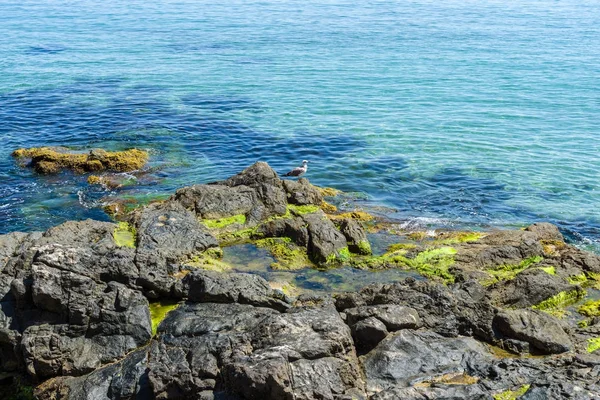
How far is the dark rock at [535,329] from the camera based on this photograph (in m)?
14.6

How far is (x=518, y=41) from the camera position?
71625 millimetres

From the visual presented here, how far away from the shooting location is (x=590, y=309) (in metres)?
17.7

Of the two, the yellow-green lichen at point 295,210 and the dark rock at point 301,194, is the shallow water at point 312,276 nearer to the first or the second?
the yellow-green lichen at point 295,210

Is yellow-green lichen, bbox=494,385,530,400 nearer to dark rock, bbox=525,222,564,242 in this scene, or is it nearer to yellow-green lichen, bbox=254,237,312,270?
yellow-green lichen, bbox=254,237,312,270

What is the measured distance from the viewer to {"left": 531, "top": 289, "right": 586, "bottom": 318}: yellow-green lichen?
17.5 meters

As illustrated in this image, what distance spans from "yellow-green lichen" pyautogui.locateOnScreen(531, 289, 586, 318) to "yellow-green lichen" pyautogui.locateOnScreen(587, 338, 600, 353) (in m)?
2.02

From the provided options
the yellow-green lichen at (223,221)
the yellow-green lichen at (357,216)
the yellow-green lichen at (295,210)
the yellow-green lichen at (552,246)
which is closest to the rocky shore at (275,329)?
the yellow-green lichen at (552,246)

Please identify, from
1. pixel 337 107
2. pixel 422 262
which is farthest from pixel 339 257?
pixel 337 107

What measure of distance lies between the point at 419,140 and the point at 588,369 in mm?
28845

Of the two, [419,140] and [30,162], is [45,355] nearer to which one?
[30,162]

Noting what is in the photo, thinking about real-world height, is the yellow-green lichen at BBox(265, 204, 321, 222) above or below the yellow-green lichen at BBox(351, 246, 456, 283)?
below

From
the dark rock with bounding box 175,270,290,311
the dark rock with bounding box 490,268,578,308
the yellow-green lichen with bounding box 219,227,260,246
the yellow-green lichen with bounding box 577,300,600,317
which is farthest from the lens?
the yellow-green lichen with bounding box 219,227,260,246

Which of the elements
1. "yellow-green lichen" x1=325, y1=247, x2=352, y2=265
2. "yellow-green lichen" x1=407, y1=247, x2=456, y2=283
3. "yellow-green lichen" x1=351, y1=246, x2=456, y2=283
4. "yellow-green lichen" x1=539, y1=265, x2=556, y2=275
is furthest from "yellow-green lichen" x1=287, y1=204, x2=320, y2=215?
"yellow-green lichen" x1=539, y1=265, x2=556, y2=275

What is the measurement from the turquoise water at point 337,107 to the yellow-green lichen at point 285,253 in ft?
25.2
